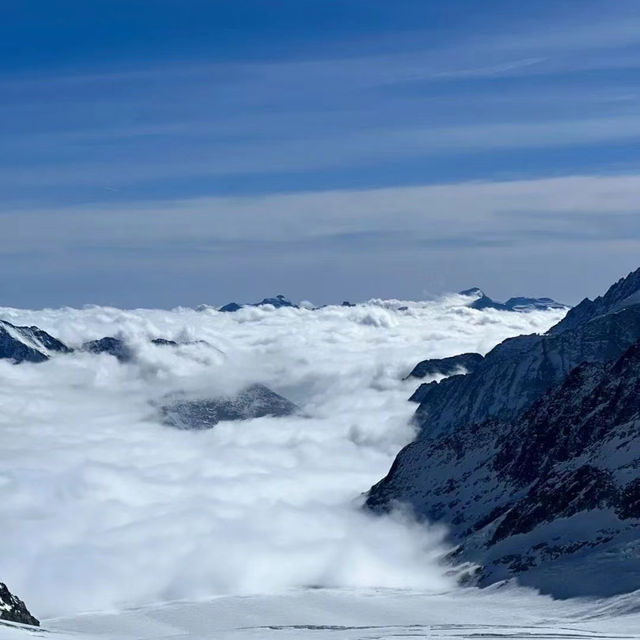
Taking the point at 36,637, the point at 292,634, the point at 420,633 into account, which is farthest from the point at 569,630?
the point at 36,637

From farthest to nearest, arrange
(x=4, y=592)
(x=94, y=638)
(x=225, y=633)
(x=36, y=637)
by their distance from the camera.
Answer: (x=225, y=633) < (x=4, y=592) < (x=94, y=638) < (x=36, y=637)

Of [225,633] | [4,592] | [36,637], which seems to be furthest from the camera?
[225,633]

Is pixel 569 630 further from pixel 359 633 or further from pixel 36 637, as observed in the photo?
pixel 36 637

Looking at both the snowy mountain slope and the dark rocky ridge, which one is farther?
the snowy mountain slope

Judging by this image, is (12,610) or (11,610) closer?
(11,610)

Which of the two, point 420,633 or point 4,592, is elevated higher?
point 4,592

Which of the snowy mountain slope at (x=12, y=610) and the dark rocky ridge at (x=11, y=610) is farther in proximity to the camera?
the snowy mountain slope at (x=12, y=610)

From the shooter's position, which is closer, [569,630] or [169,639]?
[169,639]

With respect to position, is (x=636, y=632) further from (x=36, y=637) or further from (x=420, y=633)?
(x=36, y=637)

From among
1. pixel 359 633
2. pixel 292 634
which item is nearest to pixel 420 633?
pixel 359 633
